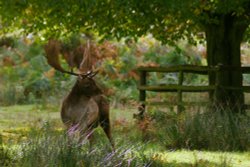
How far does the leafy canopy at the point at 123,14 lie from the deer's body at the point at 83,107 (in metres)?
4.09

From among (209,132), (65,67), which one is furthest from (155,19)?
(65,67)

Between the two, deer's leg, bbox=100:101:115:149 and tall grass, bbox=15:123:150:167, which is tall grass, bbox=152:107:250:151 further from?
tall grass, bbox=15:123:150:167

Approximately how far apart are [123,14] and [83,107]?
6.68 m

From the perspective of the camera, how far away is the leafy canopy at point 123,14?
14.3m

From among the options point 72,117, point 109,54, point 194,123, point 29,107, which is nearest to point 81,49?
point 109,54

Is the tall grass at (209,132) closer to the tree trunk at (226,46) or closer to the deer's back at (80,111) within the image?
the tree trunk at (226,46)

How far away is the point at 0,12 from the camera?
606 inches

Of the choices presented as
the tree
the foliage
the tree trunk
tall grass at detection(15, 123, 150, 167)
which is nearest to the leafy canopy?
the tree

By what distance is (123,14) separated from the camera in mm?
15828

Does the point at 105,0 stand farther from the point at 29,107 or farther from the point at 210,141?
the point at 29,107

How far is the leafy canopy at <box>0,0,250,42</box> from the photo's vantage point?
14273 millimetres

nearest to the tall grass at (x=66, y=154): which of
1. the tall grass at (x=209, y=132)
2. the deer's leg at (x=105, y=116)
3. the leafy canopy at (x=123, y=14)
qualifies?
the deer's leg at (x=105, y=116)

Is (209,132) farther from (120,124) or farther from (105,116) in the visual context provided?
(120,124)

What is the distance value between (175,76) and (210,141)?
1583cm
